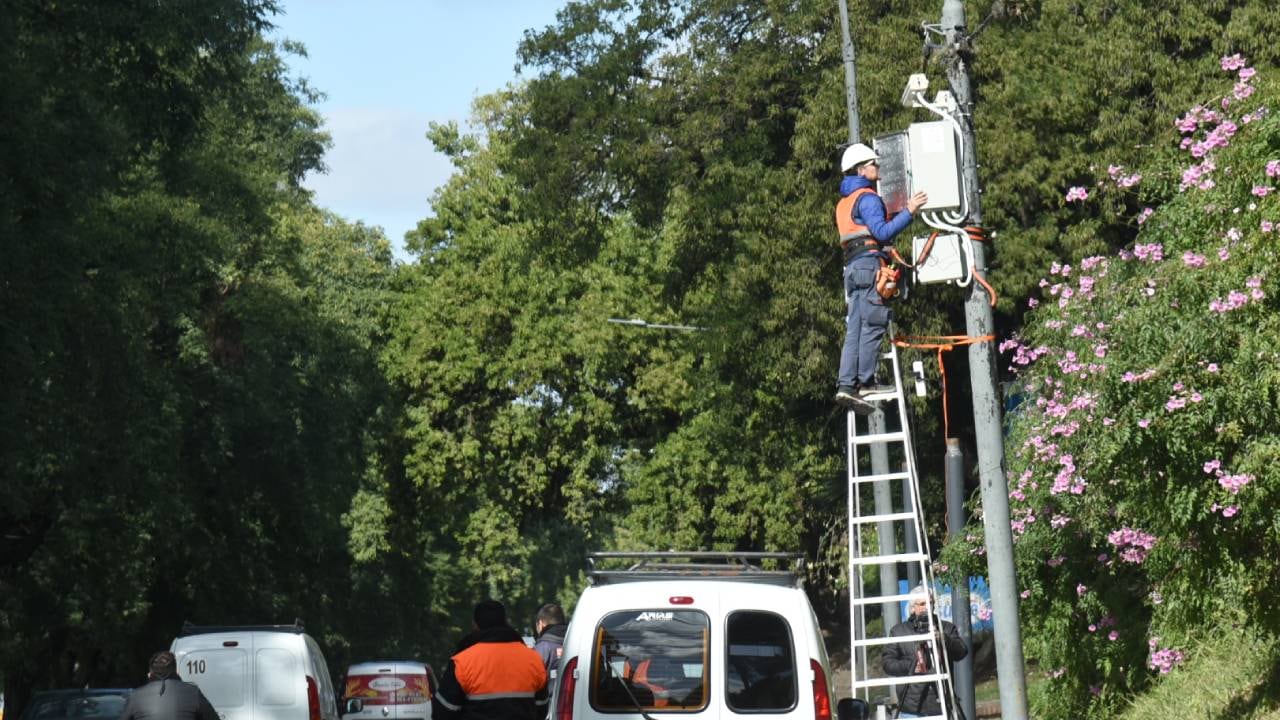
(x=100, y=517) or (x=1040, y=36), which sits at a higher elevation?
(x=1040, y=36)

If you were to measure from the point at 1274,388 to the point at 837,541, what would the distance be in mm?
27206

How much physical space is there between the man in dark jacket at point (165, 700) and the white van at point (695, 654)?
2.79m

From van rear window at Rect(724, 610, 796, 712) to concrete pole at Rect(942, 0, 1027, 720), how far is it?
4.84 feet

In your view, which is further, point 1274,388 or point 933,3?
point 933,3

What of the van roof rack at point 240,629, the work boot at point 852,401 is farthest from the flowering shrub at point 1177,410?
the van roof rack at point 240,629

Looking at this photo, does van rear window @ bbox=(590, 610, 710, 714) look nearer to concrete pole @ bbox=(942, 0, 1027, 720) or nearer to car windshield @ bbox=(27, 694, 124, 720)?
concrete pole @ bbox=(942, 0, 1027, 720)

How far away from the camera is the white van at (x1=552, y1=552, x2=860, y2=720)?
1127 cm

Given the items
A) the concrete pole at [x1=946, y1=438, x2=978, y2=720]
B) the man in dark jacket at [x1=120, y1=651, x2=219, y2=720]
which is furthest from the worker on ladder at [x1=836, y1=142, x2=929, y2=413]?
the concrete pole at [x1=946, y1=438, x2=978, y2=720]

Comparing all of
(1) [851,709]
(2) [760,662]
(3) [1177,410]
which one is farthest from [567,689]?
(3) [1177,410]

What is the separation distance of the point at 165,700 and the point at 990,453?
5.77 meters

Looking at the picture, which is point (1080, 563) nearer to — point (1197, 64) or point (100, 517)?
point (1197, 64)

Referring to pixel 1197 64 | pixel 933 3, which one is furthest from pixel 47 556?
pixel 1197 64

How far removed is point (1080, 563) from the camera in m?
Answer: 18.8

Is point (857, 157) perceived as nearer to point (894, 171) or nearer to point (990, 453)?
point (894, 171)
